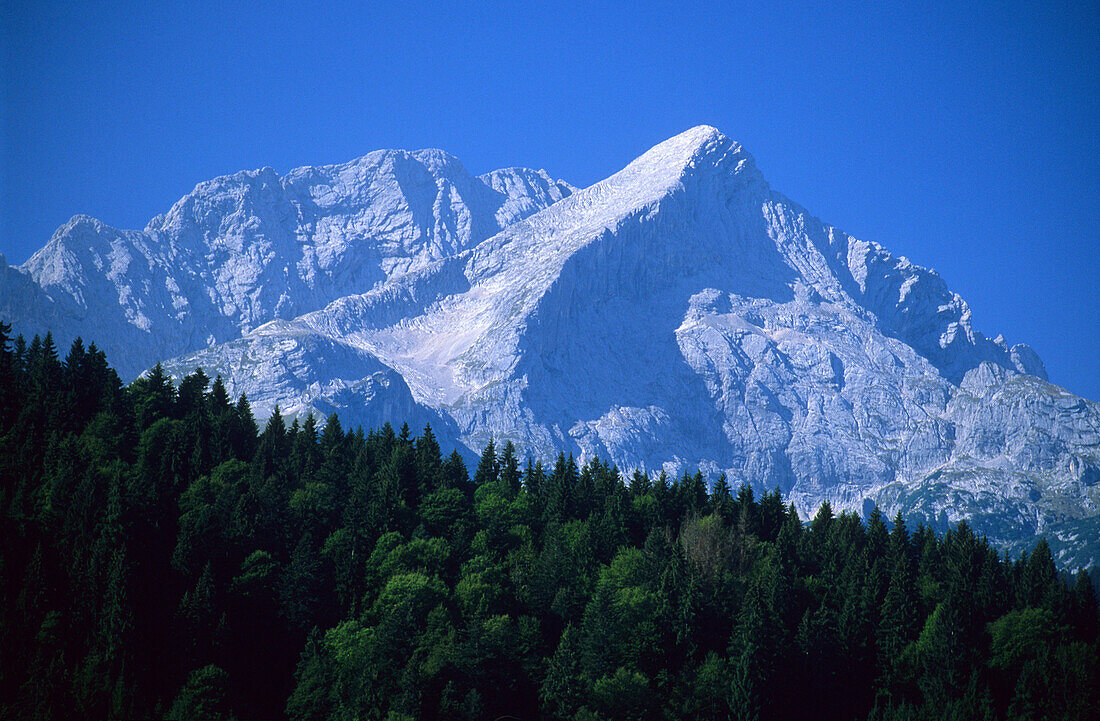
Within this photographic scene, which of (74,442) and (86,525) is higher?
(74,442)

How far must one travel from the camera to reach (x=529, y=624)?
120 meters

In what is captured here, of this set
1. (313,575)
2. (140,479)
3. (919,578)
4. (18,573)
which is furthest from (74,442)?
(919,578)

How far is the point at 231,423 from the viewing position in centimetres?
15712

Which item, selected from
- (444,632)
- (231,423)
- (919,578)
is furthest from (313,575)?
(919,578)

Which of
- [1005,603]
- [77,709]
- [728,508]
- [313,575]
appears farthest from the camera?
[728,508]

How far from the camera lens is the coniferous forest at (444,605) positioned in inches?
4368

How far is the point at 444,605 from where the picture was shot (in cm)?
11994

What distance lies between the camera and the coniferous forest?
11094 cm

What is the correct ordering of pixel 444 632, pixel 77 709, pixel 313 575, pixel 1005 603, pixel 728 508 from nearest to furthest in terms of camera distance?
pixel 77 709
pixel 444 632
pixel 313 575
pixel 1005 603
pixel 728 508

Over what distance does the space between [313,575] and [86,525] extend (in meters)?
25.3

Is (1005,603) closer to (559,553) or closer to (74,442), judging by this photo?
(559,553)

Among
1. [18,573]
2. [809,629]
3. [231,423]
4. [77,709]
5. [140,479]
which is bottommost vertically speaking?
[77,709]

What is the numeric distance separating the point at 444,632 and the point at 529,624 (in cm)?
1022

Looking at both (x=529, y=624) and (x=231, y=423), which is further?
(x=231, y=423)
